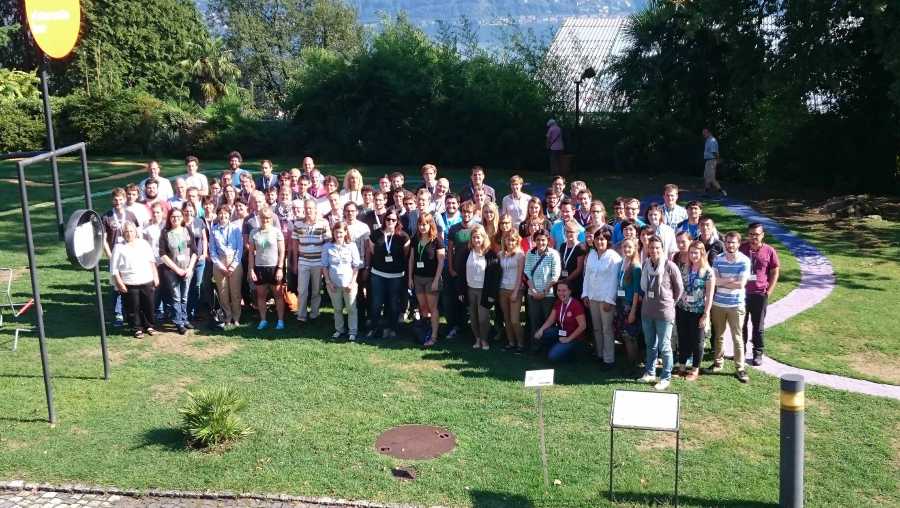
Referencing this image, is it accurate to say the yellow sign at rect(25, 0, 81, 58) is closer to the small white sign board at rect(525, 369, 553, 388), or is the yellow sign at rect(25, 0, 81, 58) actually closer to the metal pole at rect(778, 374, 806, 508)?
the small white sign board at rect(525, 369, 553, 388)

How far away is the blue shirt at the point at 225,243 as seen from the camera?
38.5 ft

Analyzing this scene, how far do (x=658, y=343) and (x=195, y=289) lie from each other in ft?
20.8

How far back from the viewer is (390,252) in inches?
441

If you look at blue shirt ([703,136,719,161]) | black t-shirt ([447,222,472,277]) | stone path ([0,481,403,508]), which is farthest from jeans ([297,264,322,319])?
blue shirt ([703,136,719,161])

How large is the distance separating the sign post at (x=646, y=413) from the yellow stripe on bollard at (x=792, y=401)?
792 mm

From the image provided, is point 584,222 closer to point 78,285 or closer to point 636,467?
point 636,467

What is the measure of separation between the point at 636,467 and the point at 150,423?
4746 millimetres

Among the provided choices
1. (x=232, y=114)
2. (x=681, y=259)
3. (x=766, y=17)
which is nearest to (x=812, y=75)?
(x=766, y=17)

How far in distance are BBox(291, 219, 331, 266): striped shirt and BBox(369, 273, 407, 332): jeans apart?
785 millimetres

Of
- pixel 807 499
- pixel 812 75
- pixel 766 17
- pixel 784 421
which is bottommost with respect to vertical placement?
pixel 807 499

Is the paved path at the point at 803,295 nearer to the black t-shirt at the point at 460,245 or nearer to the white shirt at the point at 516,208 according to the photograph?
the white shirt at the point at 516,208

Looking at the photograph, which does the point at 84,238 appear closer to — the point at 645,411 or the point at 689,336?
the point at 645,411

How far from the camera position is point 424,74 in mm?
28797

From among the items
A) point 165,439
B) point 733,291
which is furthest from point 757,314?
point 165,439
